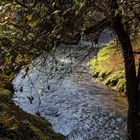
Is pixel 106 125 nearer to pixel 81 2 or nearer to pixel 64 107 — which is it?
pixel 64 107

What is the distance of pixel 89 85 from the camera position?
24031mm

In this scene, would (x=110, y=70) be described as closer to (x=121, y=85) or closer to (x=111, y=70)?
(x=111, y=70)

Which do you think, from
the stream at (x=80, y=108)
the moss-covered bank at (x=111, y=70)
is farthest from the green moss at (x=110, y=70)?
the stream at (x=80, y=108)

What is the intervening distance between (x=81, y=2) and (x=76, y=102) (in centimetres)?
1628

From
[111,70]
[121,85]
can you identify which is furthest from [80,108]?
[111,70]

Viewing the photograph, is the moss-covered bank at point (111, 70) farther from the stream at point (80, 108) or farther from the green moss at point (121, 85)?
the stream at point (80, 108)

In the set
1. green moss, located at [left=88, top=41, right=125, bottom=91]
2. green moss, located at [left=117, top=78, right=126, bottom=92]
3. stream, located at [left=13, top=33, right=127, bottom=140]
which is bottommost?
stream, located at [left=13, top=33, right=127, bottom=140]

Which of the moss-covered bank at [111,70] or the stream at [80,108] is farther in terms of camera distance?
the moss-covered bank at [111,70]

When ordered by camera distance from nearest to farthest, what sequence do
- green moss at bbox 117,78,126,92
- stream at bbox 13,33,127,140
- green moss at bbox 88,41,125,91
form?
1. stream at bbox 13,33,127,140
2. green moss at bbox 117,78,126,92
3. green moss at bbox 88,41,125,91

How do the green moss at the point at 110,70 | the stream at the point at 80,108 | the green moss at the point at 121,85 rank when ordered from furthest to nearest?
1. the green moss at the point at 110,70
2. the green moss at the point at 121,85
3. the stream at the point at 80,108

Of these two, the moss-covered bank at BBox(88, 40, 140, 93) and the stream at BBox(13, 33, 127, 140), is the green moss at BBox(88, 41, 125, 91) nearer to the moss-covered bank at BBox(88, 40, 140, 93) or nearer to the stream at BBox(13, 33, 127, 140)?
the moss-covered bank at BBox(88, 40, 140, 93)

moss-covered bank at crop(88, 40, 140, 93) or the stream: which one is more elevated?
moss-covered bank at crop(88, 40, 140, 93)

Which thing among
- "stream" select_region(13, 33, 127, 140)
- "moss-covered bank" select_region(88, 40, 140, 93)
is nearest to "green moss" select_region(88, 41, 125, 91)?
"moss-covered bank" select_region(88, 40, 140, 93)

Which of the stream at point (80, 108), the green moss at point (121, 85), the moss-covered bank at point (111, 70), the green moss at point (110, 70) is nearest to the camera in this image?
the stream at point (80, 108)
